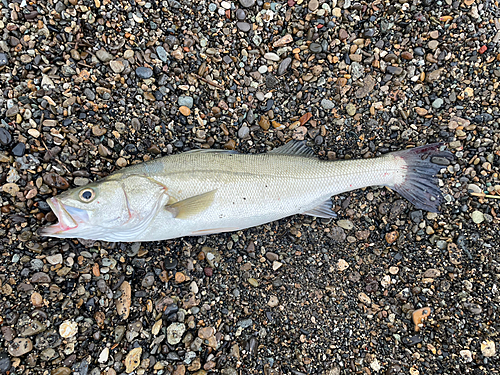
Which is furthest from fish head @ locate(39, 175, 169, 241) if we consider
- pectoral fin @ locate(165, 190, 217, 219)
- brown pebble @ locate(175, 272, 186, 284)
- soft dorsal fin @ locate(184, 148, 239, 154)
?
brown pebble @ locate(175, 272, 186, 284)

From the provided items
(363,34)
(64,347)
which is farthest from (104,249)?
(363,34)

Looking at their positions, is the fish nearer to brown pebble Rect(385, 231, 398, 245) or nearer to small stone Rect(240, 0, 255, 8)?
brown pebble Rect(385, 231, 398, 245)

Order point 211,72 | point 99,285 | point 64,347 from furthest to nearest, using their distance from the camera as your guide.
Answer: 1. point 211,72
2. point 99,285
3. point 64,347

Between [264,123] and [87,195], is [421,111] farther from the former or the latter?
[87,195]

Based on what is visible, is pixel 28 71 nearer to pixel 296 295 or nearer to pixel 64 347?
pixel 64 347

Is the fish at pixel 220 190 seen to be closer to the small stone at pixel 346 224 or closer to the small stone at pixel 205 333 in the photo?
the small stone at pixel 346 224
